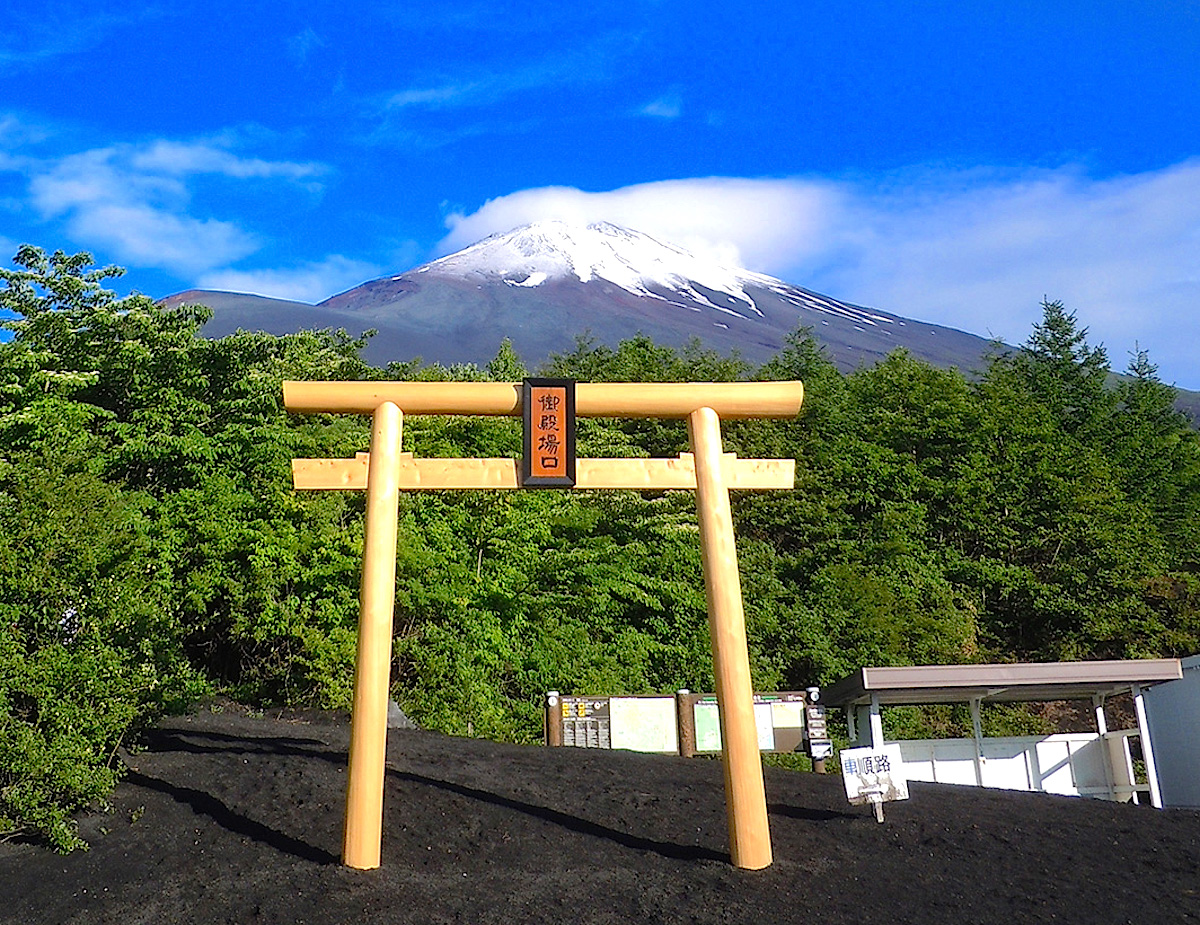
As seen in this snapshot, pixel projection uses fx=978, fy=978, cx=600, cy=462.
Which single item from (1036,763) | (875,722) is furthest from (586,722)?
(1036,763)

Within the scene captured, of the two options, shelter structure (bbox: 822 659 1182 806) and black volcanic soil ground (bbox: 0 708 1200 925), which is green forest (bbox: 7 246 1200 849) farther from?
shelter structure (bbox: 822 659 1182 806)

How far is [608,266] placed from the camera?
11494 cm

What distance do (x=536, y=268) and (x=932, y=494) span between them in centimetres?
9577

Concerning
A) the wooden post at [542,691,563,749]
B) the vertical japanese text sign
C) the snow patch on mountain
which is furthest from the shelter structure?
the snow patch on mountain

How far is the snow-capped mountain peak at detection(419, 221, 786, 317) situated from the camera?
321 feet

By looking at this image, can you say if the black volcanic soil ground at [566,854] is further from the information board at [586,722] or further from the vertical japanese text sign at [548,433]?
the information board at [586,722]

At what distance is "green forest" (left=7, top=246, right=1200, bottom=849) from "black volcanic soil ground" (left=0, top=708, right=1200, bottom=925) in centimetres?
77

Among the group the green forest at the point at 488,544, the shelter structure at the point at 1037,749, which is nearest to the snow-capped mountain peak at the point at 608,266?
the green forest at the point at 488,544

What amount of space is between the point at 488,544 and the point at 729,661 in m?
11.0

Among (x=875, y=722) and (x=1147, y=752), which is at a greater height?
(x=875, y=722)

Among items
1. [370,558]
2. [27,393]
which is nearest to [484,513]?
[27,393]

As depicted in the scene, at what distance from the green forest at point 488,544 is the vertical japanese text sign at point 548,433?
347cm

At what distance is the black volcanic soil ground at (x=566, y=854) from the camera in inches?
210

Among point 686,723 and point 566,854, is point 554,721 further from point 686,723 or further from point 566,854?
point 566,854
